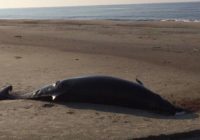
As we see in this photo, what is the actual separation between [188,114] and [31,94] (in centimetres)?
291

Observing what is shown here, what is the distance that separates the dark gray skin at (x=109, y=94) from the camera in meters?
9.26

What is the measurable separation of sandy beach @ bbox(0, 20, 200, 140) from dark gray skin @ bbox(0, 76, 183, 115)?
14cm

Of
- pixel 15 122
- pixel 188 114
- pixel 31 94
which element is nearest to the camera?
A: pixel 15 122

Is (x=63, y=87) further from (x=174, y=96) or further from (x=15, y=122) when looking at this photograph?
(x=174, y=96)

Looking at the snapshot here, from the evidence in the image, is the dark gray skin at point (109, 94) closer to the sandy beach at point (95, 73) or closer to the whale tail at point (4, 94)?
the sandy beach at point (95, 73)

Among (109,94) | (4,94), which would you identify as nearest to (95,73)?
(4,94)

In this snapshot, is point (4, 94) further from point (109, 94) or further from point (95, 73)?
point (95, 73)

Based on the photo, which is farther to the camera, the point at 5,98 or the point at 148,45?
the point at 148,45

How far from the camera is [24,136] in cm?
750

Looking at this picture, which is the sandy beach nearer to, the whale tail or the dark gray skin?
the dark gray skin

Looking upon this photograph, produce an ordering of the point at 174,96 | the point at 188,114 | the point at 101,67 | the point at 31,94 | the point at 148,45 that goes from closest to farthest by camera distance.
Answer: the point at 188,114, the point at 31,94, the point at 174,96, the point at 101,67, the point at 148,45

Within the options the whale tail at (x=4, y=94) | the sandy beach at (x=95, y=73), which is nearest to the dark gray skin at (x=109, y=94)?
the sandy beach at (x=95, y=73)

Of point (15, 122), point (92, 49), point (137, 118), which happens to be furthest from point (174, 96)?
point (92, 49)

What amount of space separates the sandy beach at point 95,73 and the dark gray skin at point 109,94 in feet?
0.47
